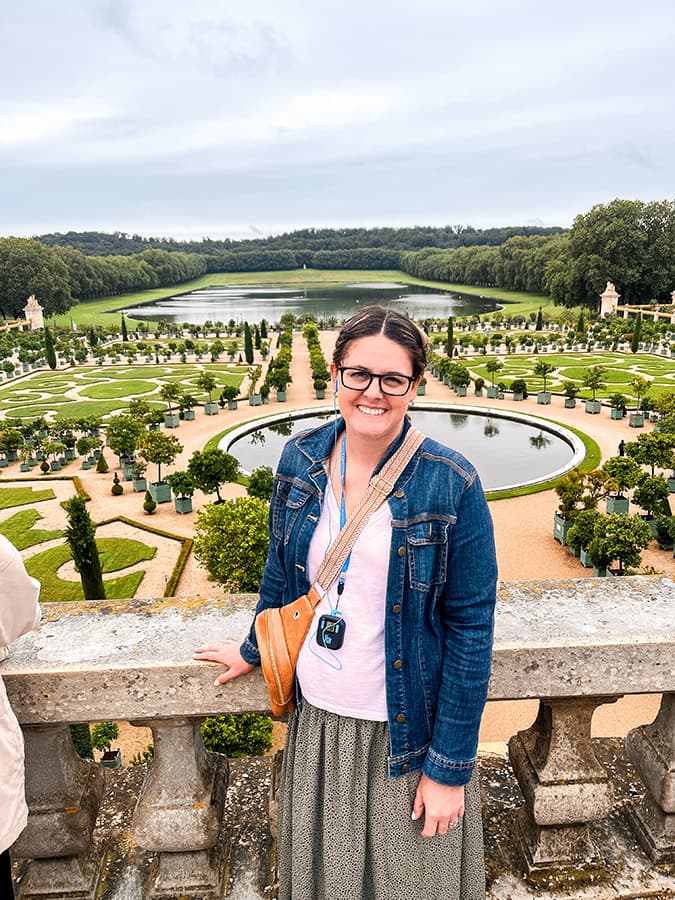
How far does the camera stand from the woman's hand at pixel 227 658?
221 cm

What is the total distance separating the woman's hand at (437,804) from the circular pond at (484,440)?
1499cm

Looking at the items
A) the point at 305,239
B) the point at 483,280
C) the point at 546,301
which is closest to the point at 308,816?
the point at 546,301

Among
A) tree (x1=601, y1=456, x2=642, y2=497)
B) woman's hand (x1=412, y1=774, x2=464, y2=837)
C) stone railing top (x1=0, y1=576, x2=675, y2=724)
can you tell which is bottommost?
tree (x1=601, y1=456, x2=642, y2=497)

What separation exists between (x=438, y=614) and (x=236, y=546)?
8307mm

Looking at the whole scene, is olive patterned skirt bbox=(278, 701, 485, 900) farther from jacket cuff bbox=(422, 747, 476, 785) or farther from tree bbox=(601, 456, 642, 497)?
tree bbox=(601, 456, 642, 497)

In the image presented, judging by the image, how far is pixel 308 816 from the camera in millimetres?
2031

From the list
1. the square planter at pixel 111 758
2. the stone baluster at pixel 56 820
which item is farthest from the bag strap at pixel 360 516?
the square planter at pixel 111 758

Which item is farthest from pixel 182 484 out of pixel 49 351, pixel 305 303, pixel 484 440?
pixel 305 303

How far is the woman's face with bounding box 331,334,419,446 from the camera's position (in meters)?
1.95

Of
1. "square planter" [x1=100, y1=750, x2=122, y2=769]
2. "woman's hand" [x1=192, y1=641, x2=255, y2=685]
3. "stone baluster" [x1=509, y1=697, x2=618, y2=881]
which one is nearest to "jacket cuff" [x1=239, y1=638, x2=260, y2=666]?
"woman's hand" [x1=192, y1=641, x2=255, y2=685]

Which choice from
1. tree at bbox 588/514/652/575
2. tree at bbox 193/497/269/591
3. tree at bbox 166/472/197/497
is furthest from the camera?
tree at bbox 166/472/197/497

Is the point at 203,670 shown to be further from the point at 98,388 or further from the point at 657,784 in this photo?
the point at 98,388

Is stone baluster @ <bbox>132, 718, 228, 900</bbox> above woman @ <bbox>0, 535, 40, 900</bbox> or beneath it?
beneath

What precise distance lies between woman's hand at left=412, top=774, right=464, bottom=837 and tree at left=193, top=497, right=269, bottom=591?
7797 millimetres
